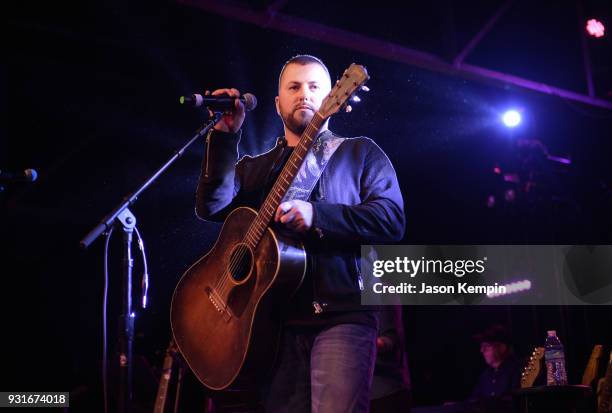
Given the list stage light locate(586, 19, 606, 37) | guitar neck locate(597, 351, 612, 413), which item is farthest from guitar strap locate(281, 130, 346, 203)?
stage light locate(586, 19, 606, 37)

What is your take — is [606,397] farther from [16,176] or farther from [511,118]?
[16,176]

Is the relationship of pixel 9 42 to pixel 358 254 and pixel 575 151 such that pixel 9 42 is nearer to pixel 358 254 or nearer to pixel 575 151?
pixel 358 254

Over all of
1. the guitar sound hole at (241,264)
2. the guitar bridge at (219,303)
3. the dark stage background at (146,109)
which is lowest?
the guitar bridge at (219,303)

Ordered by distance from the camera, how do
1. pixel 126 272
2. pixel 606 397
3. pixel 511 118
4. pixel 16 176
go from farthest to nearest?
1. pixel 511 118
2. pixel 606 397
3. pixel 126 272
4. pixel 16 176

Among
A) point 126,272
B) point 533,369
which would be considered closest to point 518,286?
point 533,369

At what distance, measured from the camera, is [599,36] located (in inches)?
241

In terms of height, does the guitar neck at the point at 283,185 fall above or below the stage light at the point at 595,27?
below

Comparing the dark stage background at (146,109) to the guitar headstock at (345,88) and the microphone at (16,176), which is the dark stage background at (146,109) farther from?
the guitar headstock at (345,88)

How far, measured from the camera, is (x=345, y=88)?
2473 mm

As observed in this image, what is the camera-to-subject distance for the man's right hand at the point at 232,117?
9.41 ft

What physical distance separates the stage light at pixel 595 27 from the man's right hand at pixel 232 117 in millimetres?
4651

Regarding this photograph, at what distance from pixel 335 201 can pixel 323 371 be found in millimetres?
733

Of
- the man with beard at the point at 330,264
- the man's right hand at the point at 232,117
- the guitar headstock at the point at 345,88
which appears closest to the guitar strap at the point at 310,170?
the man with beard at the point at 330,264

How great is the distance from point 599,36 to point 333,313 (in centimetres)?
511
